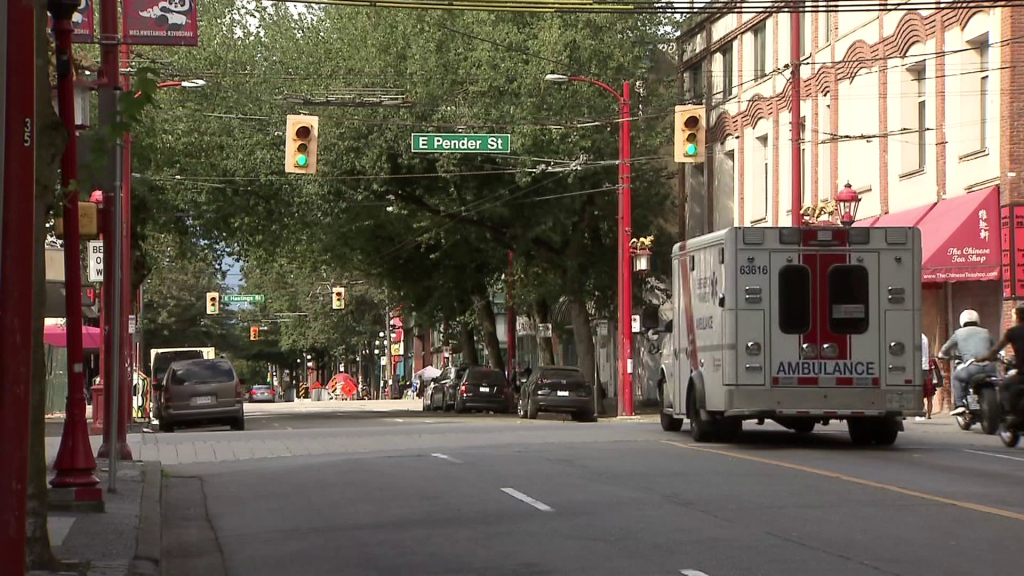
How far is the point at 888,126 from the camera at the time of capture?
36375 millimetres

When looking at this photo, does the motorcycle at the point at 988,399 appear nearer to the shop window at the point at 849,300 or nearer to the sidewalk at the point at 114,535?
the shop window at the point at 849,300

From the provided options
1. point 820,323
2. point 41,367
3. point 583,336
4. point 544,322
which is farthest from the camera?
point 544,322

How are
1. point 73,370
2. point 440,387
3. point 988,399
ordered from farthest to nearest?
1. point 440,387
2. point 988,399
3. point 73,370

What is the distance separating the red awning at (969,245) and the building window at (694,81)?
17064mm

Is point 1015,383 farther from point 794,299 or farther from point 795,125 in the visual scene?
point 795,125

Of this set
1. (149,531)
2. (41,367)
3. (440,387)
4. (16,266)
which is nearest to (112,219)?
(149,531)

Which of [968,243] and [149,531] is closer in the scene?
[149,531]

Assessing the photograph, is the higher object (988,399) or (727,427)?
(988,399)

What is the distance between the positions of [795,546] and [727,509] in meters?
2.32

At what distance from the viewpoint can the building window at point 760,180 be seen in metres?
44.0

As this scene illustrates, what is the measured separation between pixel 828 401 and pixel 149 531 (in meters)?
10.1

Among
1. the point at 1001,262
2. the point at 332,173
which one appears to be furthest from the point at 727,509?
the point at 332,173

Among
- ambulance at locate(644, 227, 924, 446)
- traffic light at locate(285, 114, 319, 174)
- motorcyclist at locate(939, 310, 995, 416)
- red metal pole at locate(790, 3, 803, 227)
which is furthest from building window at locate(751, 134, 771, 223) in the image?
ambulance at locate(644, 227, 924, 446)

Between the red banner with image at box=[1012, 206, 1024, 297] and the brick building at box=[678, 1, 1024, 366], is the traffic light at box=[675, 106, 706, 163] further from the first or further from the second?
the red banner with image at box=[1012, 206, 1024, 297]
